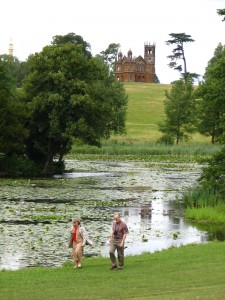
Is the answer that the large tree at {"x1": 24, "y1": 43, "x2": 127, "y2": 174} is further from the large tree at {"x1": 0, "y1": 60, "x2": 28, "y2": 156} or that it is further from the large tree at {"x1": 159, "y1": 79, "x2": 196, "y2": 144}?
the large tree at {"x1": 159, "y1": 79, "x2": 196, "y2": 144}

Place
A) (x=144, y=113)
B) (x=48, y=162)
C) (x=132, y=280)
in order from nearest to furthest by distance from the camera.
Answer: (x=132, y=280) < (x=48, y=162) < (x=144, y=113)

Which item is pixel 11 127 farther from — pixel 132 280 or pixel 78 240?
pixel 132 280

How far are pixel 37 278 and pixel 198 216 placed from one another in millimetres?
15818

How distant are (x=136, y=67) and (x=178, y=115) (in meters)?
87.5

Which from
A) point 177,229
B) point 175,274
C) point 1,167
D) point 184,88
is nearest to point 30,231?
Answer: point 177,229

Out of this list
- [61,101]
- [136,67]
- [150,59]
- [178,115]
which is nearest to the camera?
[61,101]

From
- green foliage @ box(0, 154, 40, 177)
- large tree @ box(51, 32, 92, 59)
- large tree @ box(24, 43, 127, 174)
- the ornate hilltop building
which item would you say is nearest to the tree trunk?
large tree @ box(24, 43, 127, 174)

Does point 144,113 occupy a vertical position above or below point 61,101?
below

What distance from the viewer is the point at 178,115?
10450 centimetres

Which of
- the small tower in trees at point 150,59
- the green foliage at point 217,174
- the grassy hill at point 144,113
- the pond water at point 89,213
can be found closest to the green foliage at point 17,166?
the pond water at point 89,213

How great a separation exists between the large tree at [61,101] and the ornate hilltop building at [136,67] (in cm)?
12266

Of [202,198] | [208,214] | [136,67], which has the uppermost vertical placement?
[136,67]

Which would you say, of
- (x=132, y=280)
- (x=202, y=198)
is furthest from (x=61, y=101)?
(x=132, y=280)

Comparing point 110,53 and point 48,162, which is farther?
point 110,53
